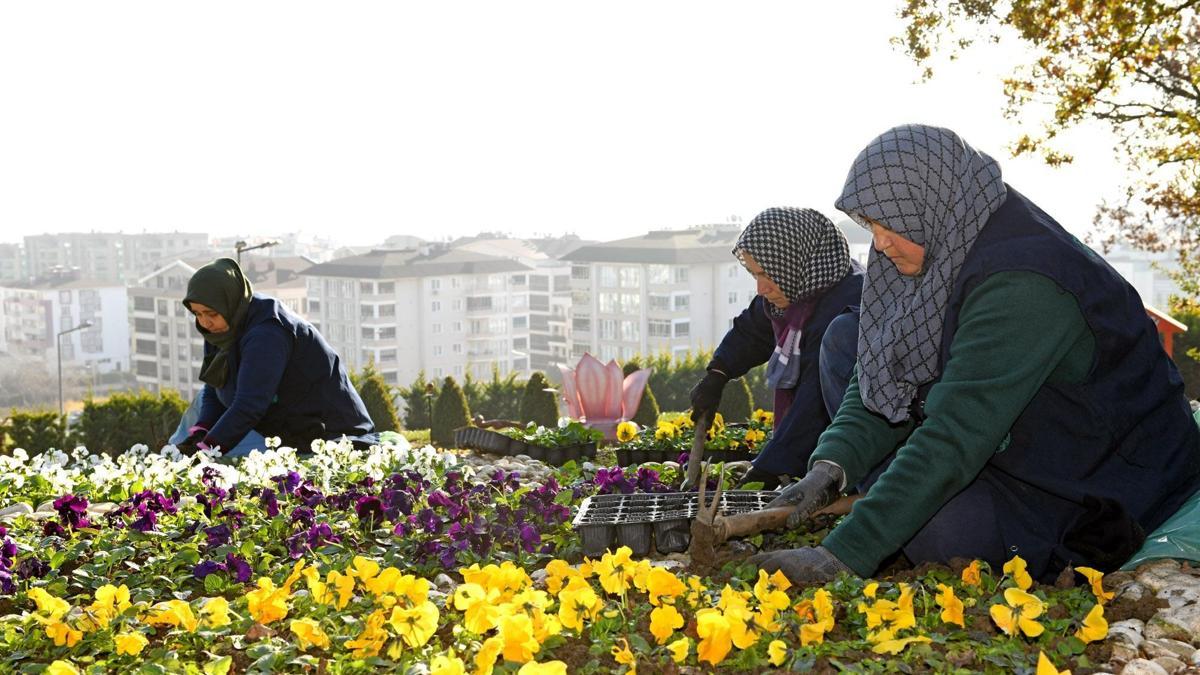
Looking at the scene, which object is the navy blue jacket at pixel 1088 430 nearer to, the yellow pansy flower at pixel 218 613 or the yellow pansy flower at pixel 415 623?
the yellow pansy flower at pixel 415 623

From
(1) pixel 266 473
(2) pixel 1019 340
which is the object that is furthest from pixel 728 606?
(1) pixel 266 473

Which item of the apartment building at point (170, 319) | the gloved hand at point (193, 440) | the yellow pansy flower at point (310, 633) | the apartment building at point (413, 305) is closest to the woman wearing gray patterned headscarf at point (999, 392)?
the yellow pansy flower at point (310, 633)

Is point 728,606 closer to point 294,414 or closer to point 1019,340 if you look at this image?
point 1019,340

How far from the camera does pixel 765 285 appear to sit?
397 cm

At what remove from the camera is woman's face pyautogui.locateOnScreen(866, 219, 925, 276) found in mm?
2496

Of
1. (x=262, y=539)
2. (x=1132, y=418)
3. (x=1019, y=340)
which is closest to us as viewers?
(x=1019, y=340)

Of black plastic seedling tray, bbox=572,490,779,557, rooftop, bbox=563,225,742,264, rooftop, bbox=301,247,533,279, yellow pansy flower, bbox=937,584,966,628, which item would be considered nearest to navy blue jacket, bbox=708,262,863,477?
black plastic seedling tray, bbox=572,490,779,557

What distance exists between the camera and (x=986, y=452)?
2203 millimetres

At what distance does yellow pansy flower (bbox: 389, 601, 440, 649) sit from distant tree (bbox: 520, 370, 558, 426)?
8441 mm

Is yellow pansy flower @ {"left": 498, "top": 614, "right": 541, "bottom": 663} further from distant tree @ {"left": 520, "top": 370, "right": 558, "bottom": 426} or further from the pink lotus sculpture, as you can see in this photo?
distant tree @ {"left": 520, "top": 370, "right": 558, "bottom": 426}

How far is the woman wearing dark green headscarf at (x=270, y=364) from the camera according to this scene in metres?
4.80

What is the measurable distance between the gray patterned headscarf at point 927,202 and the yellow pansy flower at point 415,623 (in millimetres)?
1264

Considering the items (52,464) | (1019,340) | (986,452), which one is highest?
(1019,340)

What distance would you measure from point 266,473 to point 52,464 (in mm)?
1112
